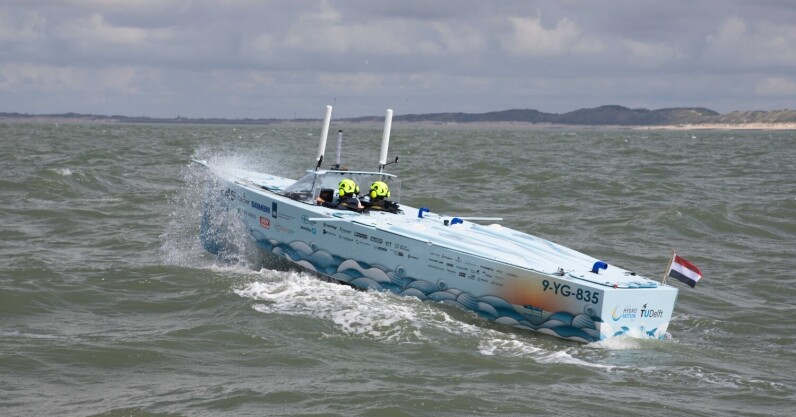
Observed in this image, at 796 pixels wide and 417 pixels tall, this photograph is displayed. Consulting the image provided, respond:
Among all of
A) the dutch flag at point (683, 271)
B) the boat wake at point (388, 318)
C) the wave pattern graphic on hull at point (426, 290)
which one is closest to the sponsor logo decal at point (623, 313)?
the wave pattern graphic on hull at point (426, 290)

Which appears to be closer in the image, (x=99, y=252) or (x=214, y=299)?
(x=214, y=299)

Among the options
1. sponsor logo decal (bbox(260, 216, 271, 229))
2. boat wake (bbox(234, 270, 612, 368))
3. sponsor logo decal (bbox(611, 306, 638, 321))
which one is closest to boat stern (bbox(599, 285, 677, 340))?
sponsor logo decal (bbox(611, 306, 638, 321))

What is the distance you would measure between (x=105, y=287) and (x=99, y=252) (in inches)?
143

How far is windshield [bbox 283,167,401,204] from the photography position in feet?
54.5

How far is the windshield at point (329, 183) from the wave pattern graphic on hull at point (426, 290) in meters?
0.94

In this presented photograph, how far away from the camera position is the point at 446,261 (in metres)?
13.7

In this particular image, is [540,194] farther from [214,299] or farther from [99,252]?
[214,299]

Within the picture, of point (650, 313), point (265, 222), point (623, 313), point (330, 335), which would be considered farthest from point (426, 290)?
point (265, 222)

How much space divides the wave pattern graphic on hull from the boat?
0.01 metres

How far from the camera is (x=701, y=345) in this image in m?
12.9

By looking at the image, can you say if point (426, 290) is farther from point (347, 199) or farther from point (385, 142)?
point (385, 142)

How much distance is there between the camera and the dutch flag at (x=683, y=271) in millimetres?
12703

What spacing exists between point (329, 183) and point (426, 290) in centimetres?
362

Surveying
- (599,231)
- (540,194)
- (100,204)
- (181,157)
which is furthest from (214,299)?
(181,157)
